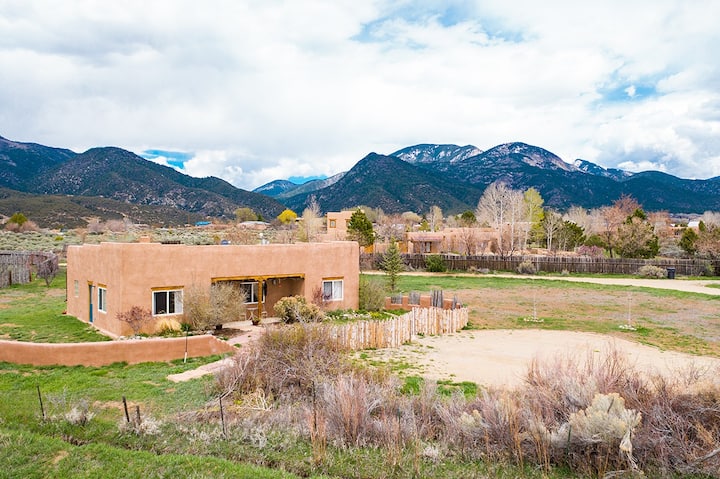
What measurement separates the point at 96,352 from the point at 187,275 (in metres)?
5.61

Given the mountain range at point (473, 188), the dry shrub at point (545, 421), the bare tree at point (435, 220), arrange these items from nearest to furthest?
the dry shrub at point (545, 421)
the bare tree at point (435, 220)
the mountain range at point (473, 188)

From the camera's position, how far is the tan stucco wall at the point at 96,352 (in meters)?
13.8

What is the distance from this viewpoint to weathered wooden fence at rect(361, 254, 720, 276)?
42.8 meters

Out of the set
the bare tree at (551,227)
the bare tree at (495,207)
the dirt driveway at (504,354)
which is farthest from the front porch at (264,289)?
the bare tree at (551,227)

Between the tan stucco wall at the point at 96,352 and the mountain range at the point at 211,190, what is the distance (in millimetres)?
63473

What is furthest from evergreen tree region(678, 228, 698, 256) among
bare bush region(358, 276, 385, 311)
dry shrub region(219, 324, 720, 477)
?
dry shrub region(219, 324, 720, 477)

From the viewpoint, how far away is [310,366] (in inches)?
427

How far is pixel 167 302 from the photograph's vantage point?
18.8m

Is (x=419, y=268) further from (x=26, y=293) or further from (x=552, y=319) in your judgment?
(x=26, y=293)

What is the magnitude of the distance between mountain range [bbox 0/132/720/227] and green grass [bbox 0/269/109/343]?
45330 millimetres

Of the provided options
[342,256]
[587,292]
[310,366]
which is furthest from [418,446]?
[587,292]

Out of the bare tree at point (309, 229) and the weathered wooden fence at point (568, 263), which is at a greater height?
the bare tree at point (309, 229)

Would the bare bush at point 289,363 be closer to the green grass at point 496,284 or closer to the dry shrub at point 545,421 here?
the dry shrub at point 545,421

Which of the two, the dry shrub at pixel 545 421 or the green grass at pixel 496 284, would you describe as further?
the green grass at pixel 496 284
